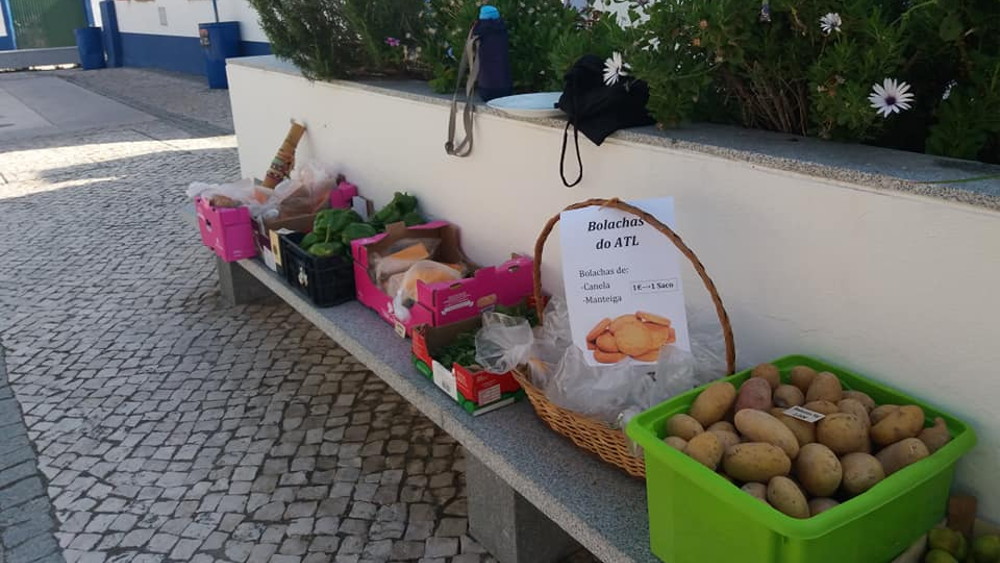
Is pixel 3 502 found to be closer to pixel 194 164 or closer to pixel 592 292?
pixel 592 292

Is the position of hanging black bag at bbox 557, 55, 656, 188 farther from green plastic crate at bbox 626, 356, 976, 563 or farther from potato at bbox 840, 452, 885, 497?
potato at bbox 840, 452, 885, 497

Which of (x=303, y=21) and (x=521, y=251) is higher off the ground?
(x=303, y=21)

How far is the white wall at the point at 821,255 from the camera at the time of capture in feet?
6.11

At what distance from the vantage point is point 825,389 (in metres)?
Answer: 1.95

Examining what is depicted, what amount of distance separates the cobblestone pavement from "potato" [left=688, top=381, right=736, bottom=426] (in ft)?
3.86

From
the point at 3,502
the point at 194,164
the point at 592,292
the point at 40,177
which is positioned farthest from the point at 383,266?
→ the point at 40,177

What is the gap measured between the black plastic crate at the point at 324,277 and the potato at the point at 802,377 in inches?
78.7

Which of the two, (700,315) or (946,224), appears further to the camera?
(700,315)

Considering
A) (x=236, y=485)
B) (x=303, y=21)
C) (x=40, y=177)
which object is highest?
(x=303, y=21)

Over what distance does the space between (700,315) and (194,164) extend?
7654 millimetres

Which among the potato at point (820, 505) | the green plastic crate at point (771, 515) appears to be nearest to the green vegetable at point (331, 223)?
the green plastic crate at point (771, 515)

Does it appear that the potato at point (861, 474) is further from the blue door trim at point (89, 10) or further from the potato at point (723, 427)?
the blue door trim at point (89, 10)

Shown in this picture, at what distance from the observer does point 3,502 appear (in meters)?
3.25

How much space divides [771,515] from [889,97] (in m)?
1.12
